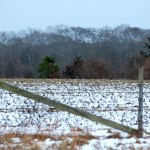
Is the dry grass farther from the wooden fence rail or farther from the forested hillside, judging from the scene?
the forested hillside

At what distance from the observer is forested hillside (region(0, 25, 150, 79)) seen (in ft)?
338

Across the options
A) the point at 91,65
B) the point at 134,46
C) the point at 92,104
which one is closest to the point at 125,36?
the point at 134,46

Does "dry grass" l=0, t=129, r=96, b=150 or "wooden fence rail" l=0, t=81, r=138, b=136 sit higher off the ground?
"wooden fence rail" l=0, t=81, r=138, b=136

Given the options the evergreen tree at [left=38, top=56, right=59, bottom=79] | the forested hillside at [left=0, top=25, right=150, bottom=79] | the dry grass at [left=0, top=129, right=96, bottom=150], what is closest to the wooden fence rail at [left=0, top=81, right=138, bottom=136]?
the dry grass at [left=0, top=129, right=96, bottom=150]

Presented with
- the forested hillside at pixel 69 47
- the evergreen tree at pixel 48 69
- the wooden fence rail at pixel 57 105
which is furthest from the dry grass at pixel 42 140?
the forested hillside at pixel 69 47

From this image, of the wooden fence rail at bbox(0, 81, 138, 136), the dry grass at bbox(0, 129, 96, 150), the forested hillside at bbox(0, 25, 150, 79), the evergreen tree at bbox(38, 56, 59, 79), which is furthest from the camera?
the forested hillside at bbox(0, 25, 150, 79)

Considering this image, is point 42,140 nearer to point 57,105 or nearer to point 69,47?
point 57,105

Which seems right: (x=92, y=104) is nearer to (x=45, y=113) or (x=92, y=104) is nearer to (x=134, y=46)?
(x=45, y=113)

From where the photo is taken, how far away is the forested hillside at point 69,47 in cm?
10298

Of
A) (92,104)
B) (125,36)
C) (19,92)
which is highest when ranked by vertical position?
(125,36)

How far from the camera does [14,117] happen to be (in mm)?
11289

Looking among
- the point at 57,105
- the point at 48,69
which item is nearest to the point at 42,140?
the point at 57,105

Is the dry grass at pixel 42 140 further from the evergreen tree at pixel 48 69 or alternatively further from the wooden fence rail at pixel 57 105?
the evergreen tree at pixel 48 69

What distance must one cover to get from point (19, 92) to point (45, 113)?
16.5 ft
